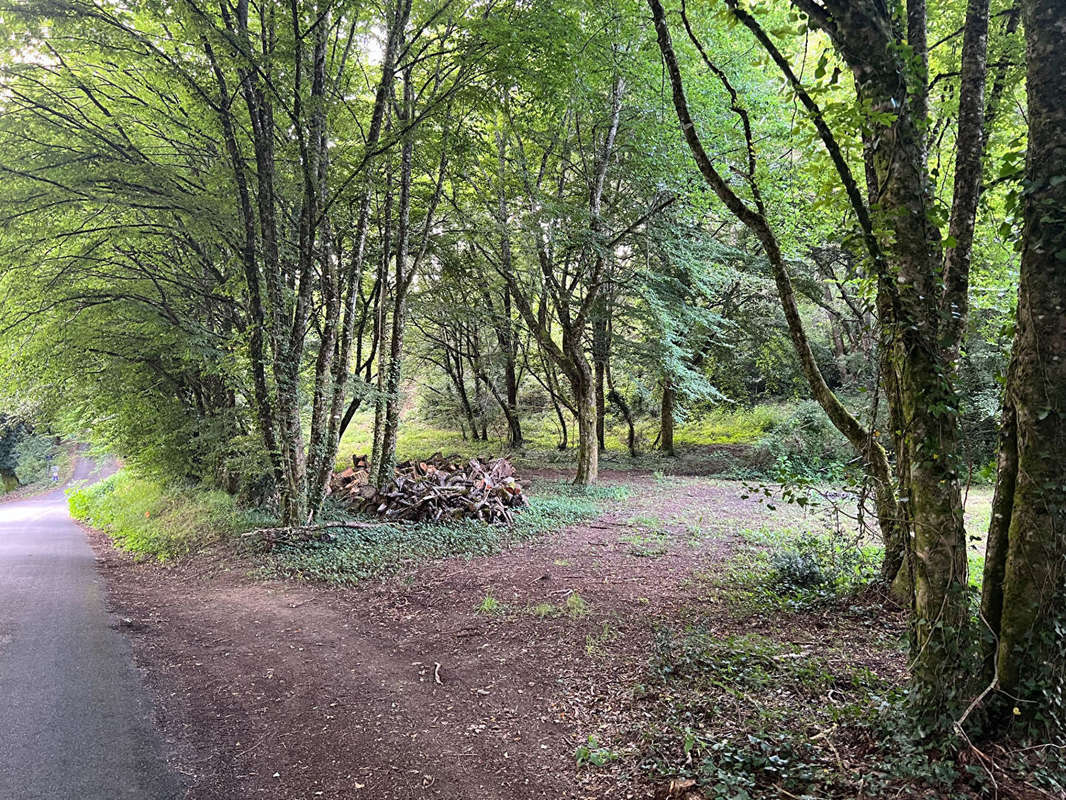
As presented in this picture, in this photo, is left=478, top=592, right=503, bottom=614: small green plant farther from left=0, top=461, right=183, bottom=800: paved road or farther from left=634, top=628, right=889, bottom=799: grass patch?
left=0, top=461, right=183, bottom=800: paved road

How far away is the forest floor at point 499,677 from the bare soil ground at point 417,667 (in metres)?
0.02

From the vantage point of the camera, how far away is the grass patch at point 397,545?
724cm

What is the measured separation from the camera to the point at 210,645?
511 cm

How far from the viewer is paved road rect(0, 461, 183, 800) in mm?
3014

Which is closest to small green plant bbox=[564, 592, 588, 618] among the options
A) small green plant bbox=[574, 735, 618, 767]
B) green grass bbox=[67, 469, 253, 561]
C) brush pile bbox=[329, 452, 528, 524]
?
small green plant bbox=[574, 735, 618, 767]

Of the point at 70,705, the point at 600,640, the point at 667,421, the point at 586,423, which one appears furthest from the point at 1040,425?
the point at 667,421

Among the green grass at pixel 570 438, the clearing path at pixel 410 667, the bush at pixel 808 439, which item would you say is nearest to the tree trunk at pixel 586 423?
the green grass at pixel 570 438

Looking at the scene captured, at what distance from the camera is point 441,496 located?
31.9 feet

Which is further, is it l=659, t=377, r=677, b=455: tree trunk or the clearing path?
l=659, t=377, r=677, b=455: tree trunk

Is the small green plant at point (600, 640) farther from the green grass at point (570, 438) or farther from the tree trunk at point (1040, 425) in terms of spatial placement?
the green grass at point (570, 438)

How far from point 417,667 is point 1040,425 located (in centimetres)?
445

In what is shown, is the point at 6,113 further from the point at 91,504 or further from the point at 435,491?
the point at 91,504

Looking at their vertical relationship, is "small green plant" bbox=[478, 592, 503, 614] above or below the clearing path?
above

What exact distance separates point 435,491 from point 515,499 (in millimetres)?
1659
